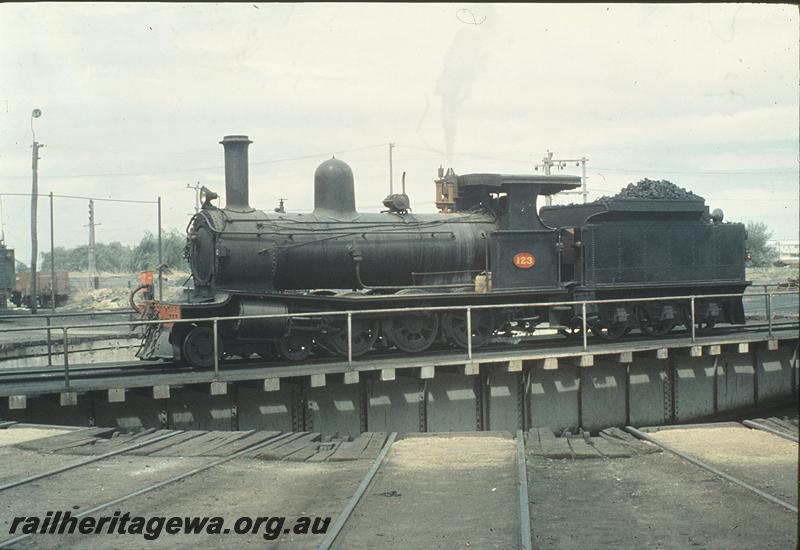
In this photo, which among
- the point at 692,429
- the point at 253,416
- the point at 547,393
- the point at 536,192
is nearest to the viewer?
the point at 692,429

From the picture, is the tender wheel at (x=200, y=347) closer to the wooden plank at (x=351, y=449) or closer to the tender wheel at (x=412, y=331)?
the tender wheel at (x=412, y=331)

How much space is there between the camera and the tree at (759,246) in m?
66.2

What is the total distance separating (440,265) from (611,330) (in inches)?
176

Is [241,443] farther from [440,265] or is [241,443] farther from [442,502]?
[440,265]

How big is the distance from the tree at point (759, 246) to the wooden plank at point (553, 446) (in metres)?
54.5

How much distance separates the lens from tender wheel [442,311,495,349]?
1634cm

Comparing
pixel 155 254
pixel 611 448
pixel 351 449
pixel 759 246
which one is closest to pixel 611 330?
pixel 611 448

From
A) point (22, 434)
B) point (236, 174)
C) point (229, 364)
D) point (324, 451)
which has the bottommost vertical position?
point (324, 451)

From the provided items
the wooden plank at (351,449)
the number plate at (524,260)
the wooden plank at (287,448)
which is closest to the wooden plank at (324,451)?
the wooden plank at (351,449)

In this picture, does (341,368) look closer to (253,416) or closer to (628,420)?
(253,416)

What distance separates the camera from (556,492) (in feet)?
29.1

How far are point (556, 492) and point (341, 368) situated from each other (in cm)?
590

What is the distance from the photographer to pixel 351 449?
1114 centimetres

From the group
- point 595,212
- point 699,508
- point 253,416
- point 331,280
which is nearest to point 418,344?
point 331,280
